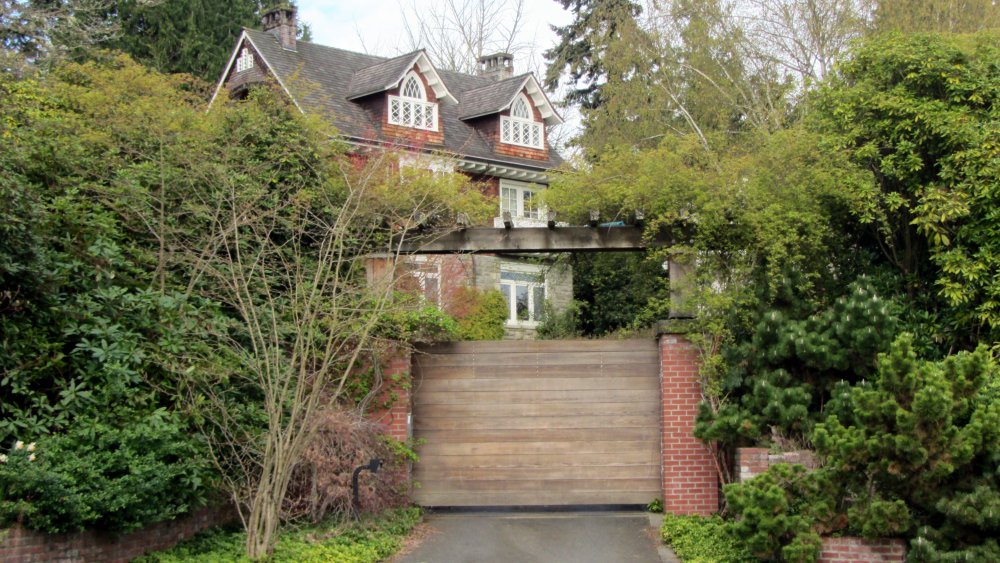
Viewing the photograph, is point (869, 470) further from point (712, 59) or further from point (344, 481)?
point (712, 59)

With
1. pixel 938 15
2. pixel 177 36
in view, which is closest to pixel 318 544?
pixel 938 15

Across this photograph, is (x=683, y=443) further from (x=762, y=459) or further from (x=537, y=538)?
(x=537, y=538)

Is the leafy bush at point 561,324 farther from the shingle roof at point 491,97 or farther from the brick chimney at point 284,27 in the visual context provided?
the brick chimney at point 284,27

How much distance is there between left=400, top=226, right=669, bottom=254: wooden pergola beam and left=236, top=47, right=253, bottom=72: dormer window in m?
15.4

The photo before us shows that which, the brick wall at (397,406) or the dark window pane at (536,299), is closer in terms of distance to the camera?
the brick wall at (397,406)

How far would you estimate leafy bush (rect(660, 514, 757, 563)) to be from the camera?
819cm

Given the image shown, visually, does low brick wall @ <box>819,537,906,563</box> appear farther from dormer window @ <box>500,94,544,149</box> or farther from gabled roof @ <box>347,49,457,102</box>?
dormer window @ <box>500,94,544,149</box>

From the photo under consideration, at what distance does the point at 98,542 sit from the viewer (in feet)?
24.3

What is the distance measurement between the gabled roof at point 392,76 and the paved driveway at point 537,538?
50.1 ft

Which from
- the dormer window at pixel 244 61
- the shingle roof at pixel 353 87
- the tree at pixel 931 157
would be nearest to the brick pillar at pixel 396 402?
the tree at pixel 931 157

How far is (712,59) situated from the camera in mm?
22391

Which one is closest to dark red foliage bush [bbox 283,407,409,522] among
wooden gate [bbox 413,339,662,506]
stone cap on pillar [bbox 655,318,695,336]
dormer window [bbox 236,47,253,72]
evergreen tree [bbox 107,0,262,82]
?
wooden gate [bbox 413,339,662,506]

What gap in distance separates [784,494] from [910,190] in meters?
4.10

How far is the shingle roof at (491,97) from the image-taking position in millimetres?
25719
